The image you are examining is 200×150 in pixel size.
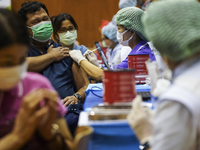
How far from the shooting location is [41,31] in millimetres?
2309

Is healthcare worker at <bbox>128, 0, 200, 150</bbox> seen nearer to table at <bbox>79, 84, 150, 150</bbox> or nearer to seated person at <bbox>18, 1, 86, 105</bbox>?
table at <bbox>79, 84, 150, 150</bbox>

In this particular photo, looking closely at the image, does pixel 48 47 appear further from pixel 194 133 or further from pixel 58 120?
pixel 194 133

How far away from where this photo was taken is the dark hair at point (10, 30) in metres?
0.88

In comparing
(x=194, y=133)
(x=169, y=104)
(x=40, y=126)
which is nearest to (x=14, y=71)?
(x=40, y=126)

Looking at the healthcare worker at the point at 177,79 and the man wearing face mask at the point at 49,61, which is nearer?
the healthcare worker at the point at 177,79

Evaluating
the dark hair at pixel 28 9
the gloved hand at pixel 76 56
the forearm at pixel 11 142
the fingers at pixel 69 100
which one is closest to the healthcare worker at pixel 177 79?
the forearm at pixel 11 142

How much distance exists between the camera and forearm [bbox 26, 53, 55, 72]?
Result: 7.09 feet

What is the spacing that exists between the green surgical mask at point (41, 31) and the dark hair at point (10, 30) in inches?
54.5

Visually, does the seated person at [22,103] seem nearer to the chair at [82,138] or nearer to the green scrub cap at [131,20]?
the chair at [82,138]

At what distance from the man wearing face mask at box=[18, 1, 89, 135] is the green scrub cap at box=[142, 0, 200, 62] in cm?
134

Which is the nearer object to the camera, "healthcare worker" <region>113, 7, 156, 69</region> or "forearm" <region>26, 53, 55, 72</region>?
"forearm" <region>26, 53, 55, 72</region>

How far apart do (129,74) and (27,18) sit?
58.7 inches

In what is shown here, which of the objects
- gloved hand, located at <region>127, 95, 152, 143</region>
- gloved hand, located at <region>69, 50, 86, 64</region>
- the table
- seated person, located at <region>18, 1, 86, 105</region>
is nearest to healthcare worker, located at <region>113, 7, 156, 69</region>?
gloved hand, located at <region>69, 50, 86, 64</region>

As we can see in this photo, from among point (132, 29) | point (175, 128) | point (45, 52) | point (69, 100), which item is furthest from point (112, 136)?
point (132, 29)
